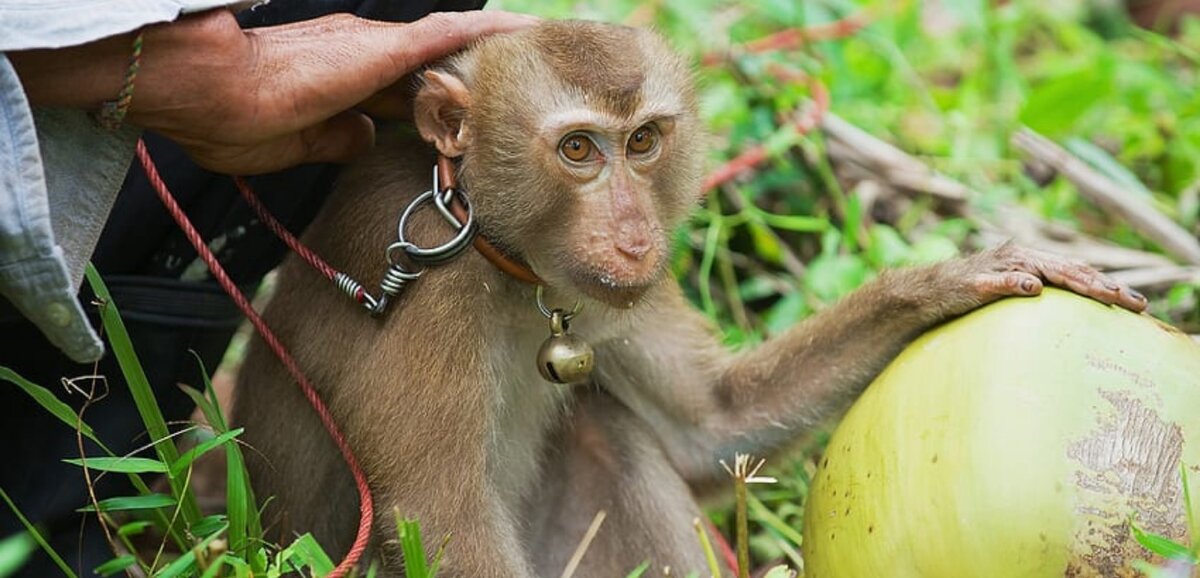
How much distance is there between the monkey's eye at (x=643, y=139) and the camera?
136 inches

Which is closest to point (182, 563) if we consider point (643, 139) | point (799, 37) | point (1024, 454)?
point (643, 139)

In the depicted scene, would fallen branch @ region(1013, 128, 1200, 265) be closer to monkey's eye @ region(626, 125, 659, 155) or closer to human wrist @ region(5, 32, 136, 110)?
monkey's eye @ region(626, 125, 659, 155)

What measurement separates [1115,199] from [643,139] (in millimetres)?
2161

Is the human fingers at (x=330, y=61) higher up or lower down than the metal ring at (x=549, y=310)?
higher up

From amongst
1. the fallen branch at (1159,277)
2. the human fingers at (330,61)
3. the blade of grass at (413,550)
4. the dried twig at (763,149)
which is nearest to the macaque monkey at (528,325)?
the human fingers at (330,61)

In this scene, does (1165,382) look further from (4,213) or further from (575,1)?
(575,1)

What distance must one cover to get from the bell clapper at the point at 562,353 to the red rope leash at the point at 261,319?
0.45m

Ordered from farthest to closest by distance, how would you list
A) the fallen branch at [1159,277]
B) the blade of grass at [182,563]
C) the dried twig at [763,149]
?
the dried twig at [763,149] → the fallen branch at [1159,277] → the blade of grass at [182,563]

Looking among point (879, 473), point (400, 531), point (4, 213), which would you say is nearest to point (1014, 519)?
point (879, 473)

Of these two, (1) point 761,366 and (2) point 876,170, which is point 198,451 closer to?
(1) point 761,366

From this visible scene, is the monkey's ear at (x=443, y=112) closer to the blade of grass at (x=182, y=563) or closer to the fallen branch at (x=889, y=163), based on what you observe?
the blade of grass at (x=182, y=563)

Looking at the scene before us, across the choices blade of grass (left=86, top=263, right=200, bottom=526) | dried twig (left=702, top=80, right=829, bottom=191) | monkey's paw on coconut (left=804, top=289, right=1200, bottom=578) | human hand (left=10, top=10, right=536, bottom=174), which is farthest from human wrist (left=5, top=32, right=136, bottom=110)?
dried twig (left=702, top=80, right=829, bottom=191)

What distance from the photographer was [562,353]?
3506 millimetres

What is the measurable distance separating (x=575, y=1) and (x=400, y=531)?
396cm
